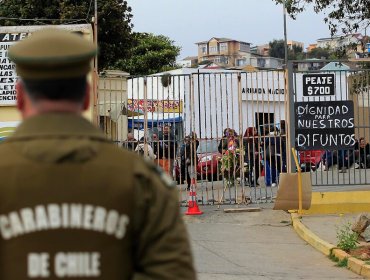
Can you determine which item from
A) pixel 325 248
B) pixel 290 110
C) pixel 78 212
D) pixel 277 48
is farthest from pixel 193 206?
pixel 277 48

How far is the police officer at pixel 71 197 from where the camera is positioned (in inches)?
80.9

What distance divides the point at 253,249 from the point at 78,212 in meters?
8.23

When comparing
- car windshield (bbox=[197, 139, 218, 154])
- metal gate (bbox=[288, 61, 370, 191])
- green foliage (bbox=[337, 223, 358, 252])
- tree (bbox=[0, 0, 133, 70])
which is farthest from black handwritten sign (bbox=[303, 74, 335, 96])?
tree (bbox=[0, 0, 133, 70])

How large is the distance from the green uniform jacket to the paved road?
19.6 feet

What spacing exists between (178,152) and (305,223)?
3589 millimetres

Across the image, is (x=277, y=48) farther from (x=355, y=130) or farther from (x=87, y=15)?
(x=355, y=130)

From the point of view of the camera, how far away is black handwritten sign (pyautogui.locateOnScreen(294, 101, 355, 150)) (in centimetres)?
1323

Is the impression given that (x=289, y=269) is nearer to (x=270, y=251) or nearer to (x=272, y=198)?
(x=270, y=251)


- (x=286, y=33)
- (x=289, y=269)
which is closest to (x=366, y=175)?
(x=289, y=269)

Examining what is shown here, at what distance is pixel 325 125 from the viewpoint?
13.3 metres

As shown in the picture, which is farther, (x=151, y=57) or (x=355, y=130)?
(x=151, y=57)

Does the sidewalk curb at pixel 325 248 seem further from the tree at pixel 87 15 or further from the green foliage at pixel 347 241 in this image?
the tree at pixel 87 15

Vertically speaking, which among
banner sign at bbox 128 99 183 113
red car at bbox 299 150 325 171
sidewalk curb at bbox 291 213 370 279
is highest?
banner sign at bbox 128 99 183 113

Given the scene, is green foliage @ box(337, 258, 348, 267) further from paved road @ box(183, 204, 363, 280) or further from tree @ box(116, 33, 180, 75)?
tree @ box(116, 33, 180, 75)
